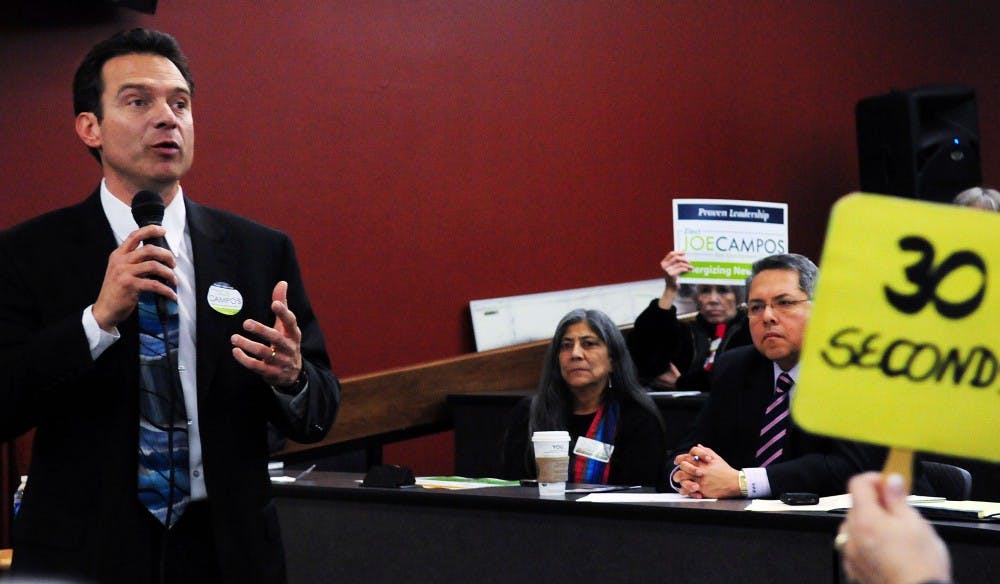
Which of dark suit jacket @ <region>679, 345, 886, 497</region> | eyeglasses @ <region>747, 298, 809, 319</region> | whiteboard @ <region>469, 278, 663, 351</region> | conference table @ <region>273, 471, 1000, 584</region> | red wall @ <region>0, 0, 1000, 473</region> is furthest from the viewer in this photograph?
whiteboard @ <region>469, 278, 663, 351</region>

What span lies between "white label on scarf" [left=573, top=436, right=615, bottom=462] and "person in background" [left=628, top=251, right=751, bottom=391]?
3.20ft

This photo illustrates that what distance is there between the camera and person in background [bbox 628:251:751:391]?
5.07 meters

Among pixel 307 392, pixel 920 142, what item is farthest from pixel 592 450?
pixel 920 142

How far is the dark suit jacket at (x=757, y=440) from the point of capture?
10.8ft

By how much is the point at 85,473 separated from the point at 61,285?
0.27m

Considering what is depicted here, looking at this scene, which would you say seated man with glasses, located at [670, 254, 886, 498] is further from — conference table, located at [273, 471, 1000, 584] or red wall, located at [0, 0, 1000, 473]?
red wall, located at [0, 0, 1000, 473]

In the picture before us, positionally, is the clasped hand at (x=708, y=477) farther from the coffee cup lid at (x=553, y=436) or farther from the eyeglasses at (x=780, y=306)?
the eyeglasses at (x=780, y=306)

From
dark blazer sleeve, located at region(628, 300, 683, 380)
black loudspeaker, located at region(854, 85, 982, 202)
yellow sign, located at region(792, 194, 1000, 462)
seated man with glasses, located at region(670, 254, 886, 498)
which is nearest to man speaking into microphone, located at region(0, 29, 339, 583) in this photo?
yellow sign, located at region(792, 194, 1000, 462)

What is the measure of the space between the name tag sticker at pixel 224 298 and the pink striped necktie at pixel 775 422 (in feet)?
5.79

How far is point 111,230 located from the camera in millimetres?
2051

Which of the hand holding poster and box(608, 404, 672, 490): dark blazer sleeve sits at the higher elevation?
the hand holding poster

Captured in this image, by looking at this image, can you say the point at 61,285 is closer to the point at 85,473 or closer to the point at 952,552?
the point at 85,473

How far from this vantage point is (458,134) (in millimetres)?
5746

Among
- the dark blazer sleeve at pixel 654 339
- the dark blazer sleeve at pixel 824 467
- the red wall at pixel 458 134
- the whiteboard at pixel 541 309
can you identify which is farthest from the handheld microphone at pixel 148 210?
the whiteboard at pixel 541 309
